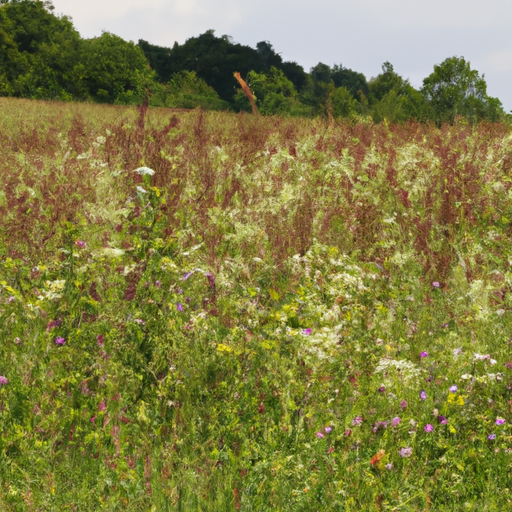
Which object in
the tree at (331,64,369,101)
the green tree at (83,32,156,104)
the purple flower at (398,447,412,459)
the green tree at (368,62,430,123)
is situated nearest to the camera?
the purple flower at (398,447,412,459)

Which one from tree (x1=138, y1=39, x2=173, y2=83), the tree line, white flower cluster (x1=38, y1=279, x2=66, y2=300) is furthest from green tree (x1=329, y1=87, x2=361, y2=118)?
tree (x1=138, y1=39, x2=173, y2=83)

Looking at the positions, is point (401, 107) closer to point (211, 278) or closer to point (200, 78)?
point (211, 278)

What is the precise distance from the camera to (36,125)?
10.7m

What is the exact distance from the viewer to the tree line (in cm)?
1725

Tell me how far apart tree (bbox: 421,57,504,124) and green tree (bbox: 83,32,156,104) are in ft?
83.7

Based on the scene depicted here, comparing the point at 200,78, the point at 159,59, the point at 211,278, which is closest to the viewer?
the point at 211,278

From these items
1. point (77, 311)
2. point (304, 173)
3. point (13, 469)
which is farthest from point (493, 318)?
point (304, 173)

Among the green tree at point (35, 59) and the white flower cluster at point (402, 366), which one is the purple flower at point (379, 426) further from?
the green tree at point (35, 59)

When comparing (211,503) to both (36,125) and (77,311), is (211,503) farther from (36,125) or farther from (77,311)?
(36,125)

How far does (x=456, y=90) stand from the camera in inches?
696

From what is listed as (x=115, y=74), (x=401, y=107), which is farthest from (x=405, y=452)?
(x=115, y=74)

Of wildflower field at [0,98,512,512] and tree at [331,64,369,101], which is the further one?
tree at [331,64,369,101]

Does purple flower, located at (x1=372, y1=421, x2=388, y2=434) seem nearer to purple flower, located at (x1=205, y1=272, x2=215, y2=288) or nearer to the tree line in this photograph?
purple flower, located at (x1=205, y1=272, x2=215, y2=288)

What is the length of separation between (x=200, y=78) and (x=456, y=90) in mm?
35847
